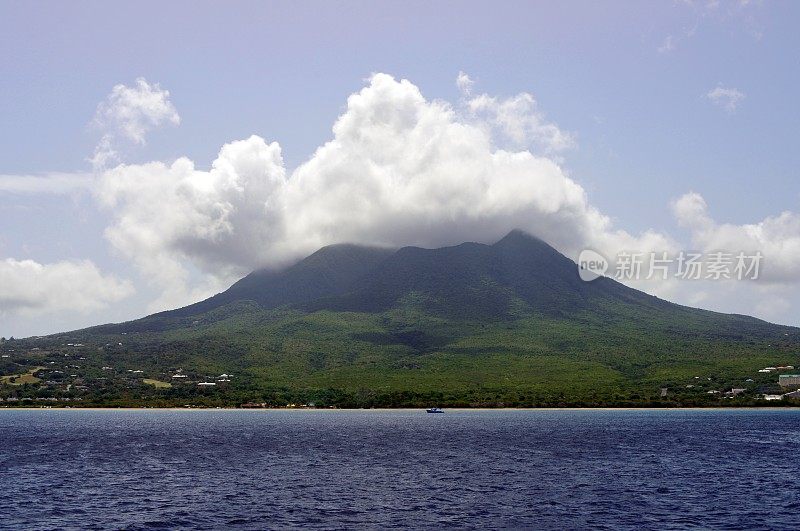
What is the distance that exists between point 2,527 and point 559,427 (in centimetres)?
13650

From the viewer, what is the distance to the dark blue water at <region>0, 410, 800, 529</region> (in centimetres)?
6078

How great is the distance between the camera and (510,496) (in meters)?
71.1

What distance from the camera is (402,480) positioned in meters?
83.1

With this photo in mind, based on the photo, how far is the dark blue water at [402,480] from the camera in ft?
199

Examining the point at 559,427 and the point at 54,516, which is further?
the point at 559,427

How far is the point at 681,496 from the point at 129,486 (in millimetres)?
55014

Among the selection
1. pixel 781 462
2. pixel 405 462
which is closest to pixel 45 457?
pixel 405 462

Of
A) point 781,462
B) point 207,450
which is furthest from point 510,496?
point 207,450

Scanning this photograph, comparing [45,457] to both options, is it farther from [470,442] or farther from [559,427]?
[559,427]

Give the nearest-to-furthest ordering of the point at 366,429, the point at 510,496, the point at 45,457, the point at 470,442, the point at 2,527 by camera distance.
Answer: the point at 2,527 < the point at 510,496 < the point at 45,457 < the point at 470,442 < the point at 366,429

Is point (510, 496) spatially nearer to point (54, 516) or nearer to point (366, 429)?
point (54, 516)

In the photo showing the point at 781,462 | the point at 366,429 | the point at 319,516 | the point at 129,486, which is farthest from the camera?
the point at 366,429

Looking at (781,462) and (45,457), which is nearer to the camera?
(781,462)

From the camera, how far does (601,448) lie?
12025 centimetres
